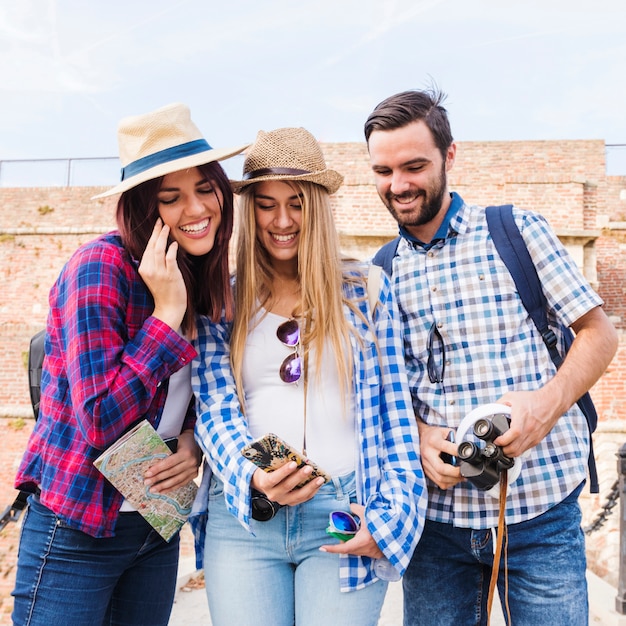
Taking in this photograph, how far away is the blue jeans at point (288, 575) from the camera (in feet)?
5.89

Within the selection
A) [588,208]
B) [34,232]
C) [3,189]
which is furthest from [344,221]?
[3,189]

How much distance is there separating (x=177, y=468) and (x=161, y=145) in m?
1.09

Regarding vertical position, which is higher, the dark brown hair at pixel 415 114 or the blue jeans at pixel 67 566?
the dark brown hair at pixel 415 114

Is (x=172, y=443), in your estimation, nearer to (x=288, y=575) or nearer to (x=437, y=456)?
(x=288, y=575)

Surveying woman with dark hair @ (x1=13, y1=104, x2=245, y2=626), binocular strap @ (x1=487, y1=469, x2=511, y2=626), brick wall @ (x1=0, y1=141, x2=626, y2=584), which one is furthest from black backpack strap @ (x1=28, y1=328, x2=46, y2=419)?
brick wall @ (x1=0, y1=141, x2=626, y2=584)

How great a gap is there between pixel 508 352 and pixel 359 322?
54cm

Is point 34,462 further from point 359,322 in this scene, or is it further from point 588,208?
point 588,208

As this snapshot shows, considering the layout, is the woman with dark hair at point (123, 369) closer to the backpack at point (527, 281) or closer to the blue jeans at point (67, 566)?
the blue jeans at point (67, 566)

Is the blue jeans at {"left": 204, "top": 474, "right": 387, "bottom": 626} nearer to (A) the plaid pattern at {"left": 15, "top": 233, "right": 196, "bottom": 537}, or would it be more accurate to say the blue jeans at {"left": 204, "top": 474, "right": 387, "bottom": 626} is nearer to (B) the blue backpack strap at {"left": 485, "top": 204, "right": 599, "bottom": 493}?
(A) the plaid pattern at {"left": 15, "top": 233, "right": 196, "bottom": 537}

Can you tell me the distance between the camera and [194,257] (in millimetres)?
2107

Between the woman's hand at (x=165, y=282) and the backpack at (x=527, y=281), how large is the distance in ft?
3.81

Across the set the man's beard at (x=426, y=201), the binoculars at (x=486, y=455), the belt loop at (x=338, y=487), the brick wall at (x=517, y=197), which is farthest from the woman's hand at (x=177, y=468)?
the brick wall at (x=517, y=197)

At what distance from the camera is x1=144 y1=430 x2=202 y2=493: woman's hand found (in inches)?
74.0

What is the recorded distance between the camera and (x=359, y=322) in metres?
2.05
